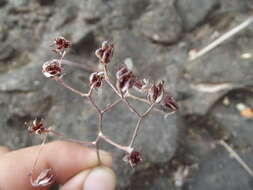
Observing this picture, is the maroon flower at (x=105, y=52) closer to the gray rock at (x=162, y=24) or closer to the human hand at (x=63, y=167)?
the human hand at (x=63, y=167)

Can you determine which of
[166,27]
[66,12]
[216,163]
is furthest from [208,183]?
[66,12]

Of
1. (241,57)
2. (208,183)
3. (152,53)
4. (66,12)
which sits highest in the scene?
(66,12)

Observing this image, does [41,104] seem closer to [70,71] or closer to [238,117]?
[70,71]

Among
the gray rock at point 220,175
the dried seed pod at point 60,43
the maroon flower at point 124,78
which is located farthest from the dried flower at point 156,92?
the gray rock at point 220,175

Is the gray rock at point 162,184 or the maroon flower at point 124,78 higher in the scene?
the maroon flower at point 124,78

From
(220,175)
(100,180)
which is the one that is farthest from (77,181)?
(220,175)

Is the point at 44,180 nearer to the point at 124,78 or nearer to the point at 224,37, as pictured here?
the point at 124,78
